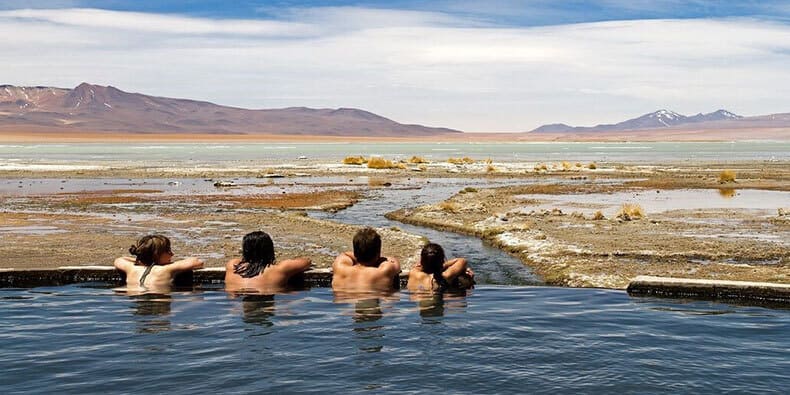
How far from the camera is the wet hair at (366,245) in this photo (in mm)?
10516

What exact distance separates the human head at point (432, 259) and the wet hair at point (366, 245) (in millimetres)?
690

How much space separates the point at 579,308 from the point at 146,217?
18.6m

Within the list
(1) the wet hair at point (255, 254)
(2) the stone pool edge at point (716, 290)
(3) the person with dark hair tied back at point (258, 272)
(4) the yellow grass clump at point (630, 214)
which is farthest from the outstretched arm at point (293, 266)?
(4) the yellow grass clump at point (630, 214)

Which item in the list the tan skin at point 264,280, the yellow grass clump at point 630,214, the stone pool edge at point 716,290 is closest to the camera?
the stone pool edge at point 716,290

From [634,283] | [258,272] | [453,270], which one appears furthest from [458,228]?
[258,272]

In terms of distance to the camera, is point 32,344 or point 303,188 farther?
point 303,188

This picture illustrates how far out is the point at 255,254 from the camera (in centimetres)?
1089

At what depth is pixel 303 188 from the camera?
4103 centimetres

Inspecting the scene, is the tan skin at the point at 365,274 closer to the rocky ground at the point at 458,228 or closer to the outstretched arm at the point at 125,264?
the outstretched arm at the point at 125,264

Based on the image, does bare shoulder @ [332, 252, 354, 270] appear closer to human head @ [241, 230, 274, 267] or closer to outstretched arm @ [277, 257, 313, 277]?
outstretched arm @ [277, 257, 313, 277]

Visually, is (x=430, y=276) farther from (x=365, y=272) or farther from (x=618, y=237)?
(x=618, y=237)

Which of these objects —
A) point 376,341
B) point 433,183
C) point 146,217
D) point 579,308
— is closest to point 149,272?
point 376,341

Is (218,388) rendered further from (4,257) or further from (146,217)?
(146,217)

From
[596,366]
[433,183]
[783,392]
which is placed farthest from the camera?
[433,183]
